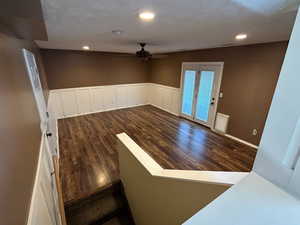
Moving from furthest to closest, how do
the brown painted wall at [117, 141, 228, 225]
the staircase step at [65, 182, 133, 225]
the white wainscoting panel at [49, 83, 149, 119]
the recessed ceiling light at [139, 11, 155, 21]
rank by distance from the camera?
1. the white wainscoting panel at [49, 83, 149, 119]
2. the staircase step at [65, 182, 133, 225]
3. the recessed ceiling light at [139, 11, 155, 21]
4. the brown painted wall at [117, 141, 228, 225]

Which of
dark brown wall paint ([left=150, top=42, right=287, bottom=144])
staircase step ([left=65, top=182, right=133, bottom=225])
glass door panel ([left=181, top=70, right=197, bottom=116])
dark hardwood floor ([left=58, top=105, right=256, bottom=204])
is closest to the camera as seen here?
staircase step ([left=65, top=182, right=133, bottom=225])

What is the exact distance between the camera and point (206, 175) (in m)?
0.97

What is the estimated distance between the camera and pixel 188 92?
5004mm

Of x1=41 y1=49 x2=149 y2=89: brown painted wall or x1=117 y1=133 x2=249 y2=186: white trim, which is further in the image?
x1=41 y1=49 x2=149 y2=89: brown painted wall

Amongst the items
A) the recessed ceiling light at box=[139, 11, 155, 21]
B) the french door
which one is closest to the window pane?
the french door

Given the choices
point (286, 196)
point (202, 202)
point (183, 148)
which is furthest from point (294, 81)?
point (183, 148)

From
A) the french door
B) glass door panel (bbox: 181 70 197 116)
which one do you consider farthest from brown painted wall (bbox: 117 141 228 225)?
glass door panel (bbox: 181 70 197 116)

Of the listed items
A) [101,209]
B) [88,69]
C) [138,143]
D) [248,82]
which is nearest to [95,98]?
[88,69]

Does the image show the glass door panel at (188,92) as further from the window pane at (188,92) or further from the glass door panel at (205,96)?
the glass door panel at (205,96)

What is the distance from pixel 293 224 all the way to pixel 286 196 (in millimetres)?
88

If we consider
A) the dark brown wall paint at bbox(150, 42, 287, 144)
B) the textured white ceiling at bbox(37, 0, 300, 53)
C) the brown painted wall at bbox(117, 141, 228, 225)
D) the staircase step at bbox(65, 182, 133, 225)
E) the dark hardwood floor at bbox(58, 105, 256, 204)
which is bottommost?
the staircase step at bbox(65, 182, 133, 225)

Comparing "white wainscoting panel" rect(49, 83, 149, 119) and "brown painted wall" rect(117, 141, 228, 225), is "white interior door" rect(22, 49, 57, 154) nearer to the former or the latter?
"brown painted wall" rect(117, 141, 228, 225)

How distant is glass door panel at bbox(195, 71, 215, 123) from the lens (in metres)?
4.22

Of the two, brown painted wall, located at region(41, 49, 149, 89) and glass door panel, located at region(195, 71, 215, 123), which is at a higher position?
brown painted wall, located at region(41, 49, 149, 89)
